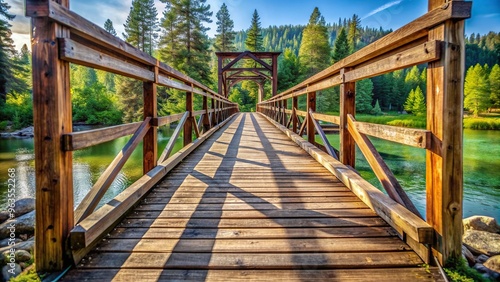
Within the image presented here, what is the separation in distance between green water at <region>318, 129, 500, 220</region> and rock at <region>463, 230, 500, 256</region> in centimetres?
176

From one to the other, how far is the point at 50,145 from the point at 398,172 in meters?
10.5

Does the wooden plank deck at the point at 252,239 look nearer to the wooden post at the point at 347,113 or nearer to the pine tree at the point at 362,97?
the wooden post at the point at 347,113

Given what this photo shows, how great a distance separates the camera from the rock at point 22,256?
418cm

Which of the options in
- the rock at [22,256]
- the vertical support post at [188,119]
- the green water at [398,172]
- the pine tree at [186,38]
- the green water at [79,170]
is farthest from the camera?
the pine tree at [186,38]

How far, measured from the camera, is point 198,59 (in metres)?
23.4

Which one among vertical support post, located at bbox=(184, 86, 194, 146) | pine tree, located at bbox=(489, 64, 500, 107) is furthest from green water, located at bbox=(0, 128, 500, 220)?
pine tree, located at bbox=(489, 64, 500, 107)

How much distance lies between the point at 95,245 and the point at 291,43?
111 metres

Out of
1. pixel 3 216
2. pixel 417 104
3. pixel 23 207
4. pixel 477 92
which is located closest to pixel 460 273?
pixel 3 216

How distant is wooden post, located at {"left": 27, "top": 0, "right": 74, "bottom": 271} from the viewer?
1.37m

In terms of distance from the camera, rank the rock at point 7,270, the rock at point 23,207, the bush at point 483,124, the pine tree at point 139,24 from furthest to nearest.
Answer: the pine tree at point 139,24
the bush at point 483,124
the rock at point 23,207
the rock at point 7,270

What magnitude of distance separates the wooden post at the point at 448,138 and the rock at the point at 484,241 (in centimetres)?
428

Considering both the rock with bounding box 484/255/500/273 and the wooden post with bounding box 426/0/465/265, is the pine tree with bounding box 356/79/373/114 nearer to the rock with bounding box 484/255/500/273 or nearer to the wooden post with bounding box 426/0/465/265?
the rock with bounding box 484/255/500/273

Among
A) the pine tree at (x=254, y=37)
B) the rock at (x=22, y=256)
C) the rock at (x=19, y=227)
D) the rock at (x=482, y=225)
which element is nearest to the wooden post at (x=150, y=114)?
the rock at (x=22, y=256)

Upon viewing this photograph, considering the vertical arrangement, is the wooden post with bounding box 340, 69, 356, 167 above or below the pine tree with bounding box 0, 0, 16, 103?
below
